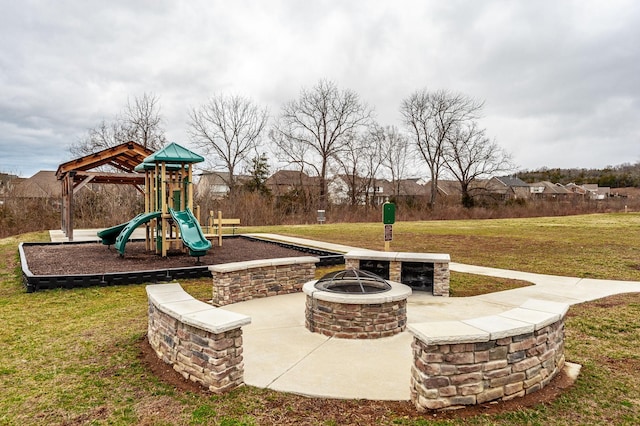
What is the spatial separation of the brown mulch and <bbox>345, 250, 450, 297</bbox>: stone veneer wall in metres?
3.65

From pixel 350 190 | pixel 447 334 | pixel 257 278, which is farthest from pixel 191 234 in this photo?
pixel 350 190

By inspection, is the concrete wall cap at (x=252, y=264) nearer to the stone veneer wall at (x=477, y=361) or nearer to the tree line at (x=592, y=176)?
the stone veneer wall at (x=477, y=361)

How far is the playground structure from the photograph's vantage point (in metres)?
9.80

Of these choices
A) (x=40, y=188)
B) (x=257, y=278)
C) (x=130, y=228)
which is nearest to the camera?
(x=257, y=278)

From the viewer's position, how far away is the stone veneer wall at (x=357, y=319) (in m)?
4.74

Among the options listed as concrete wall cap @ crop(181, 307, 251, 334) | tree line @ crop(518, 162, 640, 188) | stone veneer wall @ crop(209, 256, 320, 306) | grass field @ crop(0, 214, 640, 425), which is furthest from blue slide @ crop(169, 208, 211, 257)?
tree line @ crop(518, 162, 640, 188)

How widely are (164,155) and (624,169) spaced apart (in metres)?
89.6

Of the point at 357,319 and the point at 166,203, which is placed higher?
the point at 166,203

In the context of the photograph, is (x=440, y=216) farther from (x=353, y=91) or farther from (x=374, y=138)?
(x=353, y=91)

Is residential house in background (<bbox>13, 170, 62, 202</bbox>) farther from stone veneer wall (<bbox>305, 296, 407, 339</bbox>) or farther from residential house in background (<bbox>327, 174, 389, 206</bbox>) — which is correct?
stone veneer wall (<bbox>305, 296, 407, 339</bbox>)

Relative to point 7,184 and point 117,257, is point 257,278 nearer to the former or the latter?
point 117,257

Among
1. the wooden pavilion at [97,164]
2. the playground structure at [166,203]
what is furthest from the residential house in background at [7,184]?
the playground structure at [166,203]

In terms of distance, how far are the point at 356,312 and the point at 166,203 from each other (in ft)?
24.0

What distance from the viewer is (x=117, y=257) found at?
10055mm
